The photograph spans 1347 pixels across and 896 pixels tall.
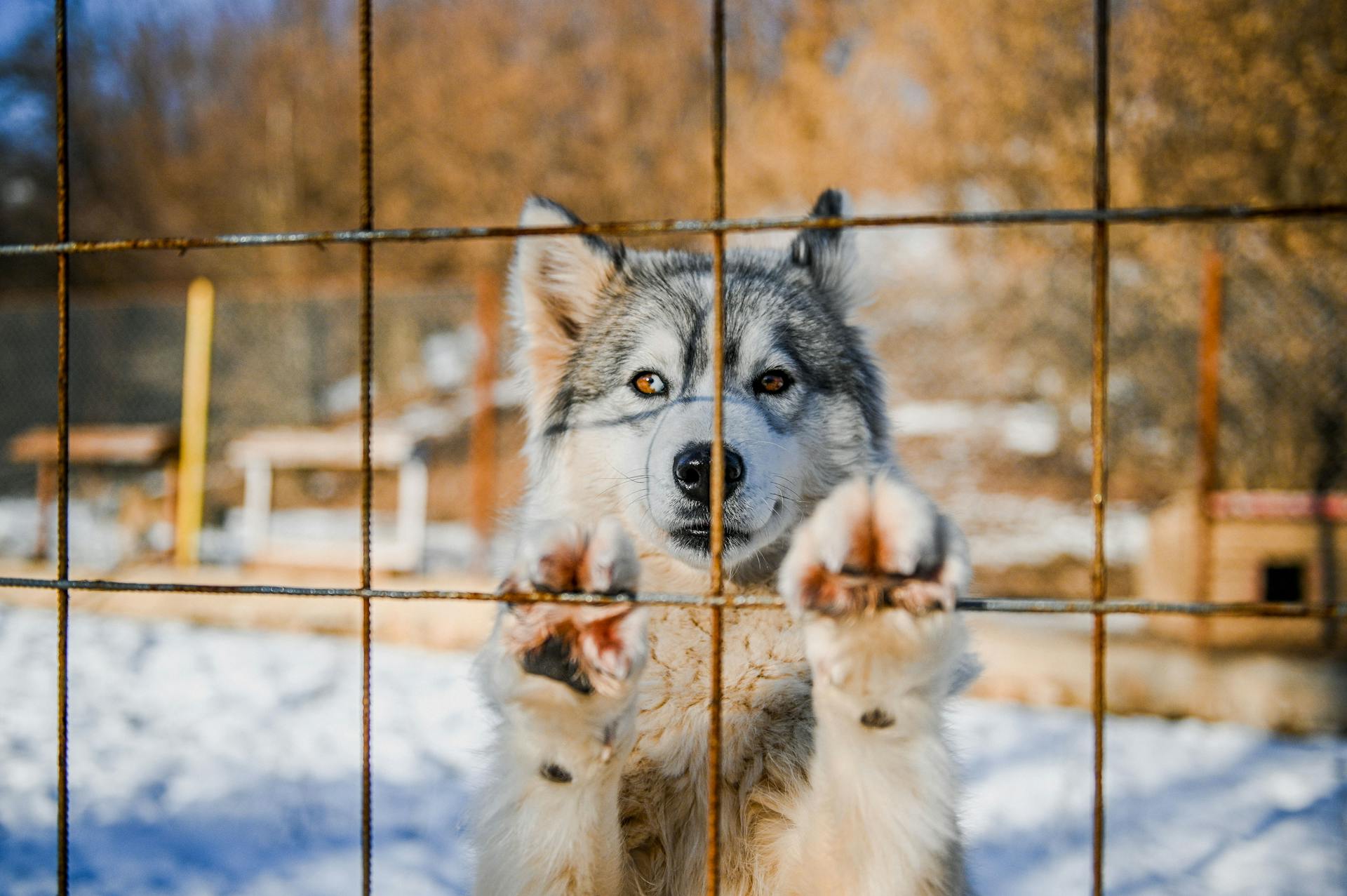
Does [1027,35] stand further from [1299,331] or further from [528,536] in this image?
[528,536]

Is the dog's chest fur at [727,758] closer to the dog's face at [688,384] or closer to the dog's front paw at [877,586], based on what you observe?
the dog's face at [688,384]

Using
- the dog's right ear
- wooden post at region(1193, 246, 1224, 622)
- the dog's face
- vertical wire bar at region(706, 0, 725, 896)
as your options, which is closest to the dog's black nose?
the dog's face

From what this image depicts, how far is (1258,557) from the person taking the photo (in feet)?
18.5

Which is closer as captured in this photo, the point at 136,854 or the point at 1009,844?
the point at 136,854

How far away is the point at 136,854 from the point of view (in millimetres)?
3387

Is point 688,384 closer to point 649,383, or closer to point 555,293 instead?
point 649,383

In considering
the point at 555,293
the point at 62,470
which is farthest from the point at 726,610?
the point at 62,470

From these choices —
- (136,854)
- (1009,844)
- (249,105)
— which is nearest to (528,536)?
(136,854)

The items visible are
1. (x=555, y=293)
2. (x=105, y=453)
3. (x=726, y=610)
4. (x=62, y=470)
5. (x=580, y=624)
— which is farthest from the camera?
(x=105, y=453)

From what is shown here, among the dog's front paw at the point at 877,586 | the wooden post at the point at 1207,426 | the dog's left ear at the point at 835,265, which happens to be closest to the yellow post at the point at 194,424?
the dog's left ear at the point at 835,265

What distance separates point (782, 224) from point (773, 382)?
904 millimetres

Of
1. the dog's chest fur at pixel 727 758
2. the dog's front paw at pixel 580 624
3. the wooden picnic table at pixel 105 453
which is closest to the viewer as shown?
the dog's front paw at pixel 580 624

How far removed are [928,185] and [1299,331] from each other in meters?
3.96

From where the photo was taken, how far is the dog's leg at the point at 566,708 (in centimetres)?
142
